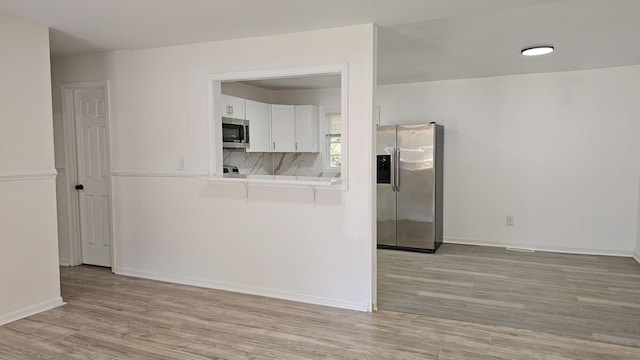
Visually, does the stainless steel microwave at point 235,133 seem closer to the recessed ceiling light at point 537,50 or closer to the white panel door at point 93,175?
the white panel door at point 93,175

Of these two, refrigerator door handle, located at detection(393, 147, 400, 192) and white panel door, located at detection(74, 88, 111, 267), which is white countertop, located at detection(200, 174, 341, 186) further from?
refrigerator door handle, located at detection(393, 147, 400, 192)

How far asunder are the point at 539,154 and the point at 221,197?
4.09 m

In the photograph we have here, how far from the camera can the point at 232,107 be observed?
5.05 m

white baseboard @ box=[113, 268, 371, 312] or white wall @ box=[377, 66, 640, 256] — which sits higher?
white wall @ box=[377, 66, 640, 256]

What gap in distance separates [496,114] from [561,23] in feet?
8.00

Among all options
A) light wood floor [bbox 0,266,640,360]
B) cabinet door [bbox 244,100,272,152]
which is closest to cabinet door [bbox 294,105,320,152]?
cabinet door [bbox 244,100,272,152]

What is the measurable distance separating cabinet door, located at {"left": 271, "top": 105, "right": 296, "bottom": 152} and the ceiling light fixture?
Result: 10.4 ft

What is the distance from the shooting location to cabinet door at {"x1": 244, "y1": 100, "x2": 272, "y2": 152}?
554 cm

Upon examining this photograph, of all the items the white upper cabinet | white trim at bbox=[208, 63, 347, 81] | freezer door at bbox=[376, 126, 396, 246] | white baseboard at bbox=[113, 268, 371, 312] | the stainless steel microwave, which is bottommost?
white baseboard at bbox=[113, 268, 371, 312]

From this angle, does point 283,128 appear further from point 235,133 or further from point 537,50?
point 537,50

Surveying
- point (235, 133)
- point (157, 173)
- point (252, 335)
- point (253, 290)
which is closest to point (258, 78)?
point (157, 173)

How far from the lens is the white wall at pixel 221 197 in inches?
131

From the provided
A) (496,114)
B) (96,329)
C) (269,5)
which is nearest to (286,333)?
(96,329)

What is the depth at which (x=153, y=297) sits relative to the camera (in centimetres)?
370
